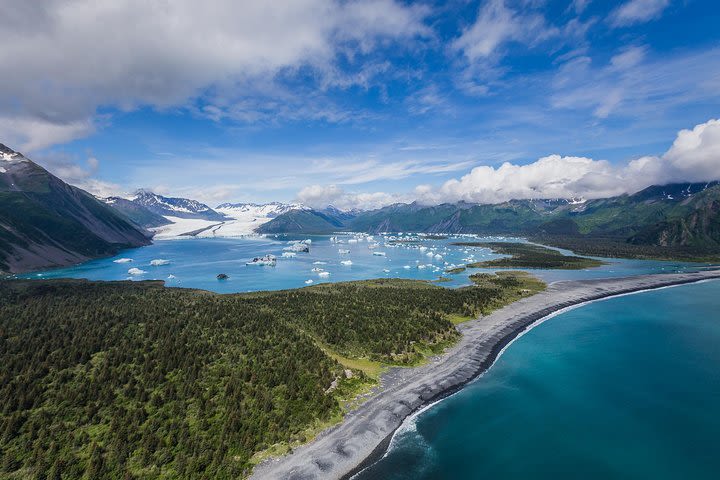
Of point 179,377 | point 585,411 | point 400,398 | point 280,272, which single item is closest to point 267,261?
point 280,272

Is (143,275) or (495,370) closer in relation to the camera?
(495,370)

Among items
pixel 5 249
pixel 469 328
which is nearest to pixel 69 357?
pixel 469 328

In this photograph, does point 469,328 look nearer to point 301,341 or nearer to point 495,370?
point 495,370

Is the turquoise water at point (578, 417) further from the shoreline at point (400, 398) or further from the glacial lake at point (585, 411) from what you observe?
the shoreline at point (400, 398)

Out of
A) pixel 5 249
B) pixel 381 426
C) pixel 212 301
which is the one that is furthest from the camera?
pixel 5 249

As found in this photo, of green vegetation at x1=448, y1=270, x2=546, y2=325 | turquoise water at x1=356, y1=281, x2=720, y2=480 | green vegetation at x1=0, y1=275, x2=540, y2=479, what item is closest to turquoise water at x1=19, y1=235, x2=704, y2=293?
green vegetation at x1=448, y1=270, x2=546, y2=325

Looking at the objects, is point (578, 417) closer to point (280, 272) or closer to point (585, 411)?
point (585, 411)
